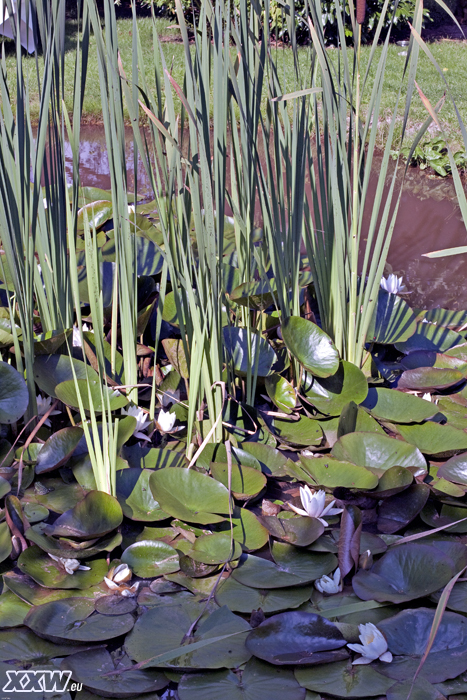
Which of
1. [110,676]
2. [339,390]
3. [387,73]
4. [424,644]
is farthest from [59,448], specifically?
[387,73]

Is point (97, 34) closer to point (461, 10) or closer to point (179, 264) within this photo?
point (179, 264)

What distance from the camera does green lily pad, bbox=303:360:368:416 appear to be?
1506 millimetres

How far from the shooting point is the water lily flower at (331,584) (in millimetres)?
1066

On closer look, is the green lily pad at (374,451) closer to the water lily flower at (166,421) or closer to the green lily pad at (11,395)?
the water lily flower at (166,421)

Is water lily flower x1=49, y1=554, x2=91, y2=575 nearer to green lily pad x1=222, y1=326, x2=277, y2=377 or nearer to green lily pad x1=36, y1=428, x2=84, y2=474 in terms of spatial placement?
green lily pad x1=36, y1=428, x2=84, y2=474

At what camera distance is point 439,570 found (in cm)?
104

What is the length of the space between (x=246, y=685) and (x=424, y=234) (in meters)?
2.71

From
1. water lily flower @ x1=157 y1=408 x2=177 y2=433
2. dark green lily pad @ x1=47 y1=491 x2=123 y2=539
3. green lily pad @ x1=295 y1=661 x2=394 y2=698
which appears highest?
water lily flower @ x1=157 y1=408 x2=177 y2=433

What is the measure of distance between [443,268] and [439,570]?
1.94 metres

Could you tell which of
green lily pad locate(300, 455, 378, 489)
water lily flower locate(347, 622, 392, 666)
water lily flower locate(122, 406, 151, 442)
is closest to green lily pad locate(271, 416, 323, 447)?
green lily pad locate(300, 455, 378, 489)

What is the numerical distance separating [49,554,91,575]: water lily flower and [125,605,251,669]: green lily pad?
0.18 m

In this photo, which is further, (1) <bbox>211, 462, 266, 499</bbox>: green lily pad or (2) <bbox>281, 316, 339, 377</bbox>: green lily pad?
(2) <bbox>281, 316, 339, 377</bbox>: green lily pad

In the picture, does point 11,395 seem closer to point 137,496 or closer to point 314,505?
point 137,496

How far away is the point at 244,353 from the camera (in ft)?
5.13
